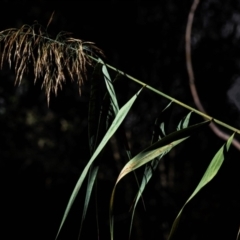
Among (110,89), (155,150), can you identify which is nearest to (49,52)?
(110,89)

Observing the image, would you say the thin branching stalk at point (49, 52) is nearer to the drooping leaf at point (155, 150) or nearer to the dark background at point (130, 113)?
the drooping leaf at point (155, 150)

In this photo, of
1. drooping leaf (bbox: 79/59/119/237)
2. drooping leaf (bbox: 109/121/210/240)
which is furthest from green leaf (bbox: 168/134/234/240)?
drooping leaf (bbox: 79/59/119/237)

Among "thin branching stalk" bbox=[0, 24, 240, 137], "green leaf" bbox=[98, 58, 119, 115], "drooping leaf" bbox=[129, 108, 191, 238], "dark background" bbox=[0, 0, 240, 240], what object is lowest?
"dark background" bbox=[0, 0, 240, 240]

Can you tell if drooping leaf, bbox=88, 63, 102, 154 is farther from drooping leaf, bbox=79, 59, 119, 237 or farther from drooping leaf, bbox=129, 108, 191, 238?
drooping leaf, bbox=129, 108, 191, 238

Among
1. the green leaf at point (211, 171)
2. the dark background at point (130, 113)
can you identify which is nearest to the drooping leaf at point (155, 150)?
A: the green leaf at point (211, 171)

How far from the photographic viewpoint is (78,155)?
401cm

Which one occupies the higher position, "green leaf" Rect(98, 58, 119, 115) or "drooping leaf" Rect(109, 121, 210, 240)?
"green leaf" Rect(98, 58, 119, 115)

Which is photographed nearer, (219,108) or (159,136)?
(159,136)

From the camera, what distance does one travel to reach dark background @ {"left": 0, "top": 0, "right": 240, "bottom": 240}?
3.92 m

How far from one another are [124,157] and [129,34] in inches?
26.8

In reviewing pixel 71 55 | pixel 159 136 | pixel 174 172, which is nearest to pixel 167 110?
pixel 159 136

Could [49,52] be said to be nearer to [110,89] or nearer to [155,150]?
[110,89]

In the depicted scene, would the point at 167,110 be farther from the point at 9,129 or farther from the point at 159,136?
the point at 9,129

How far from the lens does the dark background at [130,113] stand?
12.9 ft
